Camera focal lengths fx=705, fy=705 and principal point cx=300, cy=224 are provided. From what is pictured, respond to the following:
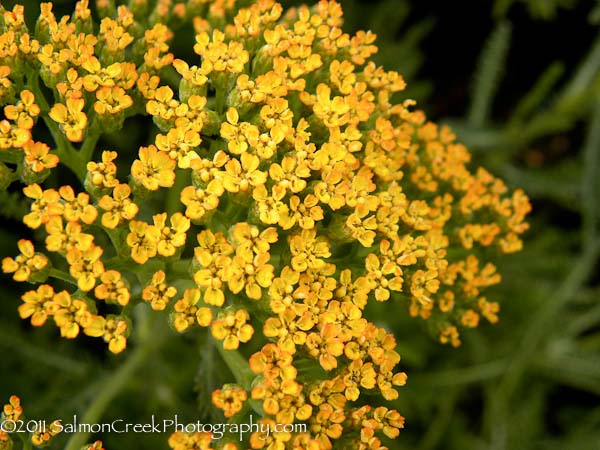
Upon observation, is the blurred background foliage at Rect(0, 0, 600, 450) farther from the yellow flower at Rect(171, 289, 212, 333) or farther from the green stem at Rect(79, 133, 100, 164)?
the yellow flower at Rect(171, 289, 212, 333)

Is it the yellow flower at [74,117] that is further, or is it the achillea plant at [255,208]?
the yellow flower at [74,117]

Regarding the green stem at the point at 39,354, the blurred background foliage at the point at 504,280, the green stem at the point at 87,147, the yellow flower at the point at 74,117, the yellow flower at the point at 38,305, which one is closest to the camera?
the yellow flower at the point at 38,305

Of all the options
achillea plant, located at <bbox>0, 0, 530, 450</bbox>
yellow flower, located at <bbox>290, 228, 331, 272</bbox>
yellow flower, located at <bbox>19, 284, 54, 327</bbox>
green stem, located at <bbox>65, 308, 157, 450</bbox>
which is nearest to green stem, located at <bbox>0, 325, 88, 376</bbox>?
green stem, located at <bbox>65, 308, 157, 450</bbox>

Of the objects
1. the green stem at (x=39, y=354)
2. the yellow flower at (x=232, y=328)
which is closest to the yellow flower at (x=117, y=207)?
the yellow flower at (x=232, y=328)

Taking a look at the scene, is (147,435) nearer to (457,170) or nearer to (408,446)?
(408,446)

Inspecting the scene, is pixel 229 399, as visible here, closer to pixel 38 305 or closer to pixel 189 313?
pixel 189 313

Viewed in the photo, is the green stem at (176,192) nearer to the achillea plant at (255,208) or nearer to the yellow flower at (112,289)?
the achillea plant at (255,208)

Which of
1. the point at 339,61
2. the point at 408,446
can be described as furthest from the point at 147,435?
the point at 339,61
